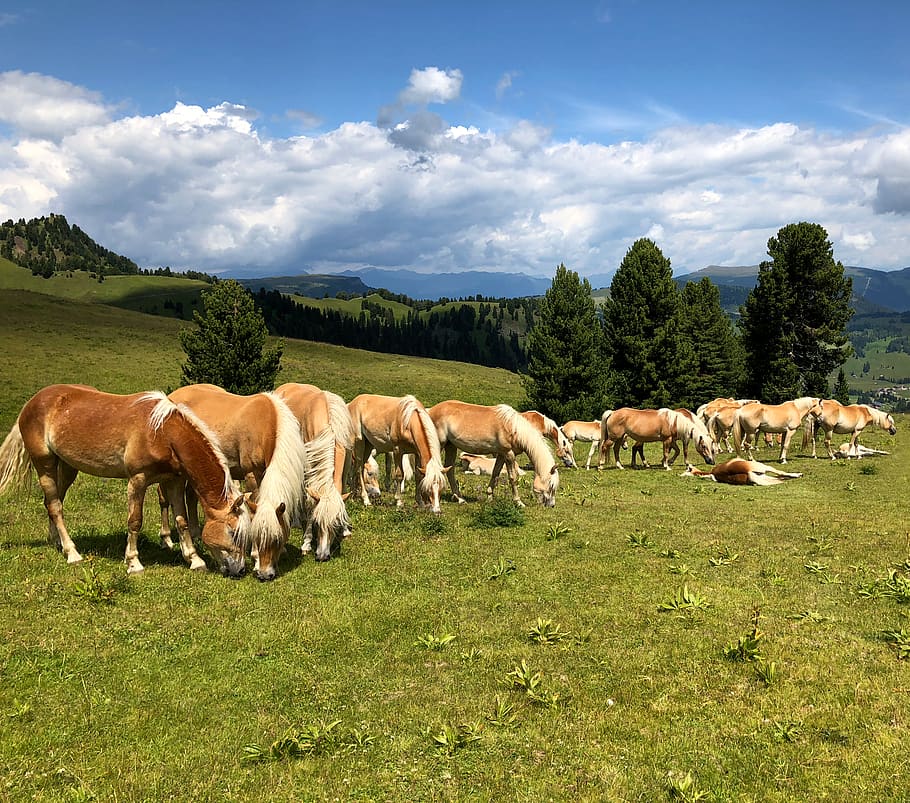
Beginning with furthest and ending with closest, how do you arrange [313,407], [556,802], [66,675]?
[313,407] < [66,675] < [556,802]

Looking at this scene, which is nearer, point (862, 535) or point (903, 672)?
point (903, 672)

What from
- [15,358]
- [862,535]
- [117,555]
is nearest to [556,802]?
[117,555]

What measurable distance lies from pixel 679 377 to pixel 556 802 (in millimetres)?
43432

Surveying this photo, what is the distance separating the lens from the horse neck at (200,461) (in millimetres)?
10648

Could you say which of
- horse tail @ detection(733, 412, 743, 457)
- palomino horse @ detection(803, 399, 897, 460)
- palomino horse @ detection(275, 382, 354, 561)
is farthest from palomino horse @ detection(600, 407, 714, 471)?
palomino horse @ detection(275, 382, 354, 561)

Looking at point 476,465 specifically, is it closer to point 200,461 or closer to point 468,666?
point 200,461

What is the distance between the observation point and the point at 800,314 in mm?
47344

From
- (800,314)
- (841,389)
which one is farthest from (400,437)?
(841,389)

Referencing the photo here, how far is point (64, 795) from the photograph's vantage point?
548 cm

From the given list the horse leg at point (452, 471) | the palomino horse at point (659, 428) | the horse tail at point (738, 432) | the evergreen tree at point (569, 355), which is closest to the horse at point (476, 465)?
the palomino horse at point (659, 428)

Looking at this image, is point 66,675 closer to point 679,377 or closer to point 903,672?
point 903,672

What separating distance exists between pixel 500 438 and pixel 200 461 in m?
9.14

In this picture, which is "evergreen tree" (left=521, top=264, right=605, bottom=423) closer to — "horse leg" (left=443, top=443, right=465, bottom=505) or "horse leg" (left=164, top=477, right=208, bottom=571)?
"horse leg" (left=443, top=443, right=465, bottom=505)

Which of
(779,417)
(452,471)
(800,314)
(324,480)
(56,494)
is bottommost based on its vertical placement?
(452,471)
